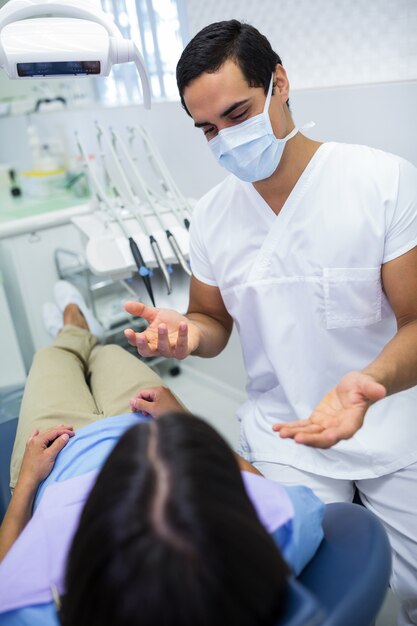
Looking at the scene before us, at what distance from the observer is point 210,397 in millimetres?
2527

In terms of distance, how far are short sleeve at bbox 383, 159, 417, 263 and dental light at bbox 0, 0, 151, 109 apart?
68 cm

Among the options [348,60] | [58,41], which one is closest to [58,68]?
[58,41]

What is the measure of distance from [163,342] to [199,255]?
37 centimetres

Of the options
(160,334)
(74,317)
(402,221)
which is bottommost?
(74,317)

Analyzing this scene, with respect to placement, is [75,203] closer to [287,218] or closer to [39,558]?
[287,218]

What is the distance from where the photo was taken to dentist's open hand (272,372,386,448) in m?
0.80

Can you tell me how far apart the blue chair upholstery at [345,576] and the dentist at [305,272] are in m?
0.35

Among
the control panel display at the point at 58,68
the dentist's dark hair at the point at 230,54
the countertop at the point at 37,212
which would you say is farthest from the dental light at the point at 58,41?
the countertop at the point at 37,212

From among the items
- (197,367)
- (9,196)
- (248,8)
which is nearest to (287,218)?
(248,8)

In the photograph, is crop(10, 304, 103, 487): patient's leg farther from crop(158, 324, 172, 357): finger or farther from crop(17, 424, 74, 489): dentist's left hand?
crop(158, 324, 172, 357): finger

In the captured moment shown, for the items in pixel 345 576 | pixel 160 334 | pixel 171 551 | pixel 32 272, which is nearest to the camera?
pixel 171 551

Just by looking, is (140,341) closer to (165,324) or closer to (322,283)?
(165,324)

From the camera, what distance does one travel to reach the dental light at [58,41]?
1.15m

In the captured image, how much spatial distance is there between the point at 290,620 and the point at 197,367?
216 cm
